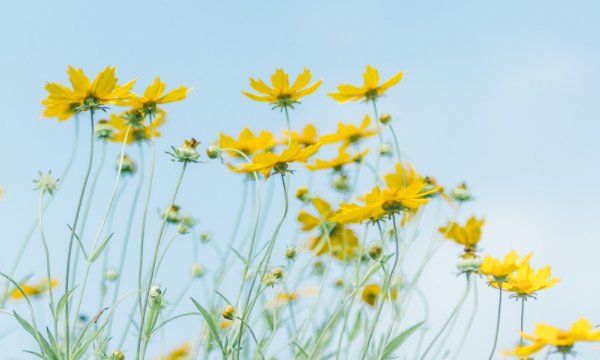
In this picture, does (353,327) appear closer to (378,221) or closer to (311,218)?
(311,218)

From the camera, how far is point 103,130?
2.42m

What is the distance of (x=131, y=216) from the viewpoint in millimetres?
2441

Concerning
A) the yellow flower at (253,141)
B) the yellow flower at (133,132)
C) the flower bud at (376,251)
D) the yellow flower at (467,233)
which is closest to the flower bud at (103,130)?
the yellow flower at (133,132)

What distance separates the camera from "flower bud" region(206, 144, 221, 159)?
2109 millimetres

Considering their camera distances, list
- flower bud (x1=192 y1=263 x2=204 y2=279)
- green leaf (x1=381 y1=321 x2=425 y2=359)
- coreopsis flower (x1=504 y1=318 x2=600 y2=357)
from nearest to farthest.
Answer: coreopsis flower (x1=504 y1=318 x2=600 y2=357) → green leaf (x1=381 y1=321 x2=425 y2=359) → flower bud (x1=192 y1=263 x2=204 y2=279)

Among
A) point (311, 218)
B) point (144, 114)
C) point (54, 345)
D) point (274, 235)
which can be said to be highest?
point (311, 218)

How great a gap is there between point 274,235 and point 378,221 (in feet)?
0.79

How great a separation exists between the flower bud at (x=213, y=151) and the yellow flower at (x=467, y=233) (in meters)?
0.63

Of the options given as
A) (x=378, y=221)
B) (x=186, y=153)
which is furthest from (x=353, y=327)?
(x=186, y=153)

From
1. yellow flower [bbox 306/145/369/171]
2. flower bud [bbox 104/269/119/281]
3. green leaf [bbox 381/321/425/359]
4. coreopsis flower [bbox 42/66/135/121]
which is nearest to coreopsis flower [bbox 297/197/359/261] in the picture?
yellow flower [bbox 306/145/369/171]

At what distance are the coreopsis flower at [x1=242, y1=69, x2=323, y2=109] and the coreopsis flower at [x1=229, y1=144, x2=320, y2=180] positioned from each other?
0.30 meters

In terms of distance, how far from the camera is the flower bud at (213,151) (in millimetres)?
2109

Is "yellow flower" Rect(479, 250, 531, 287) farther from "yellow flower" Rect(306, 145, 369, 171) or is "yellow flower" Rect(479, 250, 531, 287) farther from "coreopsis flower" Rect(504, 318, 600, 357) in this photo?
"yellow flower" Rect(306, 145, 369, 171)

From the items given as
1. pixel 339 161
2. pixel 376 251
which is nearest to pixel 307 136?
pixel 339 161
